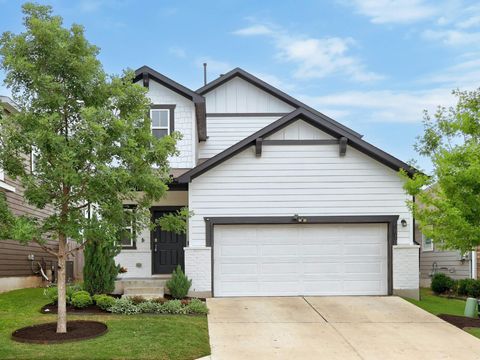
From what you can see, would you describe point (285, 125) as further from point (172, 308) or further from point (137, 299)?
point (137, 299)

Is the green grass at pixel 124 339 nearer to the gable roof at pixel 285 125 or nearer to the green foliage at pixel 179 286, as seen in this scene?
the green foliage at pixel 179 286

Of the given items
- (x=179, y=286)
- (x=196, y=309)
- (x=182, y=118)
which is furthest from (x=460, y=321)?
(x=182, y=118)

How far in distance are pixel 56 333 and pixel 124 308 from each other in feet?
8.68

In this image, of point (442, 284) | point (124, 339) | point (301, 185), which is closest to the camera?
point (124, 339)

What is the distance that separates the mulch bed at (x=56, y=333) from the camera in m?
9.48

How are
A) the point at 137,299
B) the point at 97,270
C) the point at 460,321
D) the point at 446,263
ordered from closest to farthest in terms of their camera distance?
the point at 460,321, the point at 137,299, the point at 97,270, the point at 446,263

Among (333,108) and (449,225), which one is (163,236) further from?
(333,108)

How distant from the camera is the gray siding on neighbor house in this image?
1917 centimetres

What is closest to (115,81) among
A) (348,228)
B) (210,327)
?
(210,327)

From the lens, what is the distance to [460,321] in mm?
12266

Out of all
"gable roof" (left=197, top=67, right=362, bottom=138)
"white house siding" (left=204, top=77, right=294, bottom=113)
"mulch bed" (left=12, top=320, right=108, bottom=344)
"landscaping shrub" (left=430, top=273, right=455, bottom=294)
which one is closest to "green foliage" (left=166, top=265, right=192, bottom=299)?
"mulch bed" (left=12, top=320, right=108, bottom=344)

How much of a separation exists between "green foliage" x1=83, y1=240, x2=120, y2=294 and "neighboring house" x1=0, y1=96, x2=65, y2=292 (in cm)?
293

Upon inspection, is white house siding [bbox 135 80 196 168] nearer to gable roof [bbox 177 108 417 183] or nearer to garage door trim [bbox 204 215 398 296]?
gable roof [bbox 177 108 417 183]

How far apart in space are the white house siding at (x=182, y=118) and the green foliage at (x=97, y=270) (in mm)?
3695
